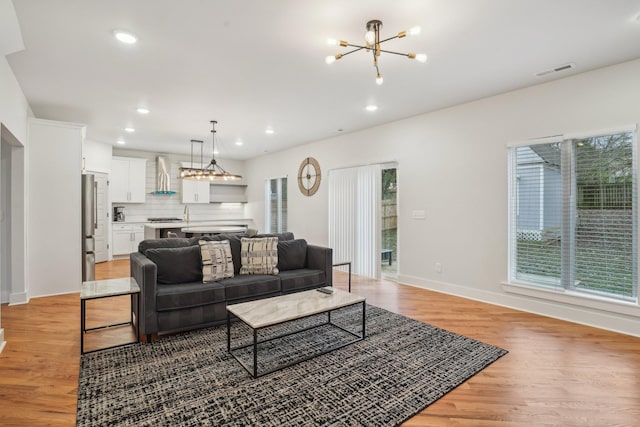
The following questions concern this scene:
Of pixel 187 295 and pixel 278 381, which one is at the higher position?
pixel 187 295

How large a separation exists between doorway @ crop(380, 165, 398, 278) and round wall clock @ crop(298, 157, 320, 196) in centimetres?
176

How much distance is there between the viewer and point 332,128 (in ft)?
19.7

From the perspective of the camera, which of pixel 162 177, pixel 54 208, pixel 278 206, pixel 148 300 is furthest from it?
pixel 278 206

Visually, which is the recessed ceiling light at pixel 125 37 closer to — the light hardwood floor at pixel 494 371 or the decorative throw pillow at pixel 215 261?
the decorative throw pillow at pixel 215 261

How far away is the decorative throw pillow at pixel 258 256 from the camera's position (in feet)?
12.7

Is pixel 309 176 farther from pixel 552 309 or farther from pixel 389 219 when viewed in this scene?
pixel 552 309

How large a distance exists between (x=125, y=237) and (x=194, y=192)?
196 centimetres

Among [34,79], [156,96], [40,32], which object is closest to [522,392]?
[40,32]

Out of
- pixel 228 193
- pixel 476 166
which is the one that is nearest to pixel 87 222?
pixel 228 193

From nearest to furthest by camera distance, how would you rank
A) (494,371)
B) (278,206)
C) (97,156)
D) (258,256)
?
(494,371) → (258,256) → (97,156) → (278,206)

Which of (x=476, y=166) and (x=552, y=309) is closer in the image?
(x=552, y=309)

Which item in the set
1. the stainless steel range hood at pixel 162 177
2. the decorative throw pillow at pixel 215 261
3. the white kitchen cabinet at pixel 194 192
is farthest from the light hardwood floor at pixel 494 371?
the white kitchen cabinet at pixel 194 192

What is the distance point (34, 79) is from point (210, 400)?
13.0ft

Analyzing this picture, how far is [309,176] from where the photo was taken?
7.30 meters
